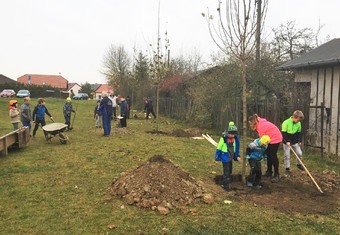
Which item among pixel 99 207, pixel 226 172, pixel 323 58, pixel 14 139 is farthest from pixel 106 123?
pixel 99 207

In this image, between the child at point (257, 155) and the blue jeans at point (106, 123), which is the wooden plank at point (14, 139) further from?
the child at point (257, 155)

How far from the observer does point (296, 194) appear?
261 inches

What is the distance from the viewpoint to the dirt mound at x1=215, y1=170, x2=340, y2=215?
231 inches

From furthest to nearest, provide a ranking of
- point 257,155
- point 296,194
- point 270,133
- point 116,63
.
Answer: point 116,63, point 270,133, point 257,155, point 296,194

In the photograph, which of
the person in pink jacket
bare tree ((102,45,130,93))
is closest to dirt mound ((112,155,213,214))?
the person in pink jacket

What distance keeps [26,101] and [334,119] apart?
1091cm

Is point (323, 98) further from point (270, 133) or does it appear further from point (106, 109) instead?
point (106, 109)

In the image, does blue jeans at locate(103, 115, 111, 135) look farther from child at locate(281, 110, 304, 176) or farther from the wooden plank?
child at locate(281, 110, 304, 176)

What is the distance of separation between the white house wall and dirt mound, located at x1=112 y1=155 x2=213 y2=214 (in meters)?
6.25

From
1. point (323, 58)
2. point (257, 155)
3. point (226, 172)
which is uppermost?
point (323, 58)

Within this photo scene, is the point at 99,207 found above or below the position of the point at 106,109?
below

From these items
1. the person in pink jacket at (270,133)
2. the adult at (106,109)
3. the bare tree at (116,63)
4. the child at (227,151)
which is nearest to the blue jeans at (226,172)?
the child at (227,151)

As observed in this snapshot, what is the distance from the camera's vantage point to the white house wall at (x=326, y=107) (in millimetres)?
10695

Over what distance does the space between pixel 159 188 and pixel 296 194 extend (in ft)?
9.11
